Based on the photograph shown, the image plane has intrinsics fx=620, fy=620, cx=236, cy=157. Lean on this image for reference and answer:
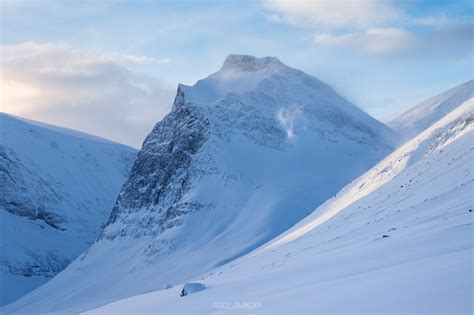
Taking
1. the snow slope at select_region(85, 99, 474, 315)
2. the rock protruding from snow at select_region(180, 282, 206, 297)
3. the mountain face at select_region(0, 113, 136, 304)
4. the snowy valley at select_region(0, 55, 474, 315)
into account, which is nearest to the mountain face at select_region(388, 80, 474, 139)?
the snowy valley at select_region(0, 55, 474, 315)

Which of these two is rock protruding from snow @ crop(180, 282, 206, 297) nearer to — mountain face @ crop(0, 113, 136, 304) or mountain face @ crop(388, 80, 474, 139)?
mountain face @ crop(0, 113, 136, 304)

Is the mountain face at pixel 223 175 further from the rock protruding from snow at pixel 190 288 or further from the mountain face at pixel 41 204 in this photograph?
the rock protruding from snow at pixel 190 288

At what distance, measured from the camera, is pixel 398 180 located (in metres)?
41.5

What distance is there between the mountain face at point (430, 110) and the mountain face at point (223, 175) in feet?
47.7

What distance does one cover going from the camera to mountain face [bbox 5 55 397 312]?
90.2m

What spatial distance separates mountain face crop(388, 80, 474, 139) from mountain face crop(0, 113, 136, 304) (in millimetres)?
84516

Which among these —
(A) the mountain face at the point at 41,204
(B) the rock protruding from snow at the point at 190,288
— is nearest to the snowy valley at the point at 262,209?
(B) the rock protruding from snow at the point at 190,288

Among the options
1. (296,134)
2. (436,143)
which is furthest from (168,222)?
(436,143)

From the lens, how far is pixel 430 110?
15312cm

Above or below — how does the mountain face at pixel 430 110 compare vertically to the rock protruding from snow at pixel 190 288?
above

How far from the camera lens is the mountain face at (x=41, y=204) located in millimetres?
137375

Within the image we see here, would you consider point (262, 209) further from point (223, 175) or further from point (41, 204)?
point (41, 204)

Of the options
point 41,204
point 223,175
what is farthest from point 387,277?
point 41,204

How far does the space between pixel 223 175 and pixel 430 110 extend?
7326 cm
